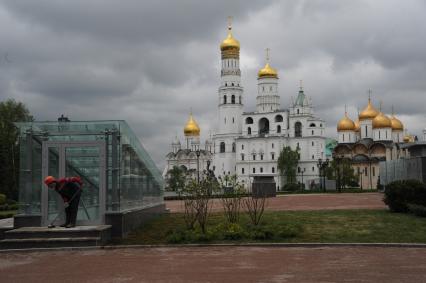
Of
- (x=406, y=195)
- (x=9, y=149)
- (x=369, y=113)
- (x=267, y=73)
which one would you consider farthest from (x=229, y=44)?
(x=406, y=195)

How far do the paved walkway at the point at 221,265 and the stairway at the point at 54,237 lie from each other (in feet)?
1.84

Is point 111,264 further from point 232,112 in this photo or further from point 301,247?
point 232,112

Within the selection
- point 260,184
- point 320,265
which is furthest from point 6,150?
point 320,265

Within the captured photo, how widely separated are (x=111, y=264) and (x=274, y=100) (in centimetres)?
9202

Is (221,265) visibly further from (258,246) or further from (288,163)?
(288,163)

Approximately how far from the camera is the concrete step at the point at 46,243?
14156mm

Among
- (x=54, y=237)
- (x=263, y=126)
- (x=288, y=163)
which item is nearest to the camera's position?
(x=54, y=237)

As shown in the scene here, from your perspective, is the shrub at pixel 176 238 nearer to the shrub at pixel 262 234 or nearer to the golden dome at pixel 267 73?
the shrub at pixel 262 234

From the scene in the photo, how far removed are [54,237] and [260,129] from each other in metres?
88.9

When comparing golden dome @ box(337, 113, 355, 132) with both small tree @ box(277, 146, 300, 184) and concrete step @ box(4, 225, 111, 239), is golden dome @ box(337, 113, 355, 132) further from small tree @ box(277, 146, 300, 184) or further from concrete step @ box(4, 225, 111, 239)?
concrete step @ box(4, 225, 111, 239)

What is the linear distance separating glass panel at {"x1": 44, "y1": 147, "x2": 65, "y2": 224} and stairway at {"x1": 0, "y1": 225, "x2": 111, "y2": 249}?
1198 mm

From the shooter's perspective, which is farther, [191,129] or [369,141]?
[191,129]

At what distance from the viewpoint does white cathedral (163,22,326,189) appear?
320ft

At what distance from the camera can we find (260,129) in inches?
4023
